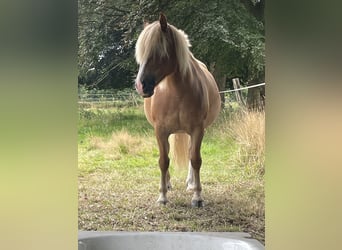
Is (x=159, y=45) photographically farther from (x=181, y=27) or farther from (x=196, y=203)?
(x=196, y=203)

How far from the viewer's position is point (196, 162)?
5.45 feet

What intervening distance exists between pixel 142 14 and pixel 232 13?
335 mm

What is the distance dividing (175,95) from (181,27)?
0.84 ft

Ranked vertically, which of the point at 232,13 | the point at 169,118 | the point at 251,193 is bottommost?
the point at 251,193

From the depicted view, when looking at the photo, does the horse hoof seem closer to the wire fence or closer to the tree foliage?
the wire fence

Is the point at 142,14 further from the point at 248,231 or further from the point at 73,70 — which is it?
the point at 248,231

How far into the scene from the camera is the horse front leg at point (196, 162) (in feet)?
5.44

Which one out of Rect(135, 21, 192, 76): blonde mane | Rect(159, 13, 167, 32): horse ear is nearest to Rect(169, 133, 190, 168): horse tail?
Rect(135, 21, 192, 76): blonde mane

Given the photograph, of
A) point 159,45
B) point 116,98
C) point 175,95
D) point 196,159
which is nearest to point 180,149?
point 196,159

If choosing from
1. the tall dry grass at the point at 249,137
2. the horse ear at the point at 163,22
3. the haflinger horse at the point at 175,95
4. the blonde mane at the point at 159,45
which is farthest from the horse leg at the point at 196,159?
the horse ear at the point at 163,22

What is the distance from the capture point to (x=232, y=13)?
5.20 feet

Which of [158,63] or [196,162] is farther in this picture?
[196,162]
